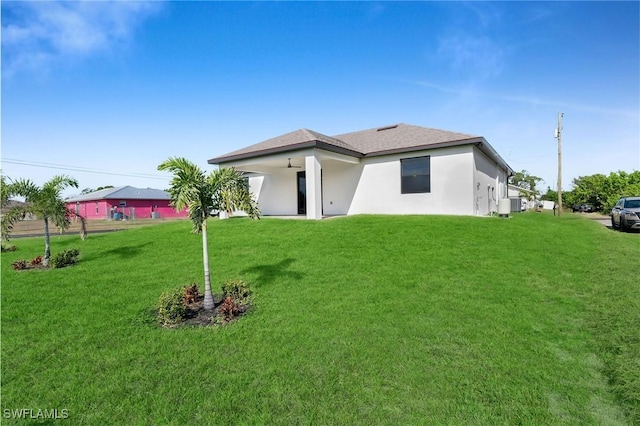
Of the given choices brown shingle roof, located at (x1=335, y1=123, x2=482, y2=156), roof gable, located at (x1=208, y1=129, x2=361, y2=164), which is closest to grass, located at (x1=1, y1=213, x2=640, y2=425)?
roof gable, located at (x1=208, y1=129, x2=361, y2=164)

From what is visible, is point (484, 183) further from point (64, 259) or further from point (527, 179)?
point (527, 179)

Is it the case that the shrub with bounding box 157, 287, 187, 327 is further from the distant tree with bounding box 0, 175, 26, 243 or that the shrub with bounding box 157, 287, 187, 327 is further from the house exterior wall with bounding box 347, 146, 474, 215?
the house exterior wall with bounding box 347, 146, 474, 215

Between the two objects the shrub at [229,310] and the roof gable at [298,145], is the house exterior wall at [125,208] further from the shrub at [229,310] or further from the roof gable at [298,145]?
the shrub at [229,310]

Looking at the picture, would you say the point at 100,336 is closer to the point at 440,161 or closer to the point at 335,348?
the point at 335,348

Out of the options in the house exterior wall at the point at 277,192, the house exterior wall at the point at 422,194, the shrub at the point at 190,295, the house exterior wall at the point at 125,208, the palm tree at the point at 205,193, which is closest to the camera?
the palm tree at the point at 205,193

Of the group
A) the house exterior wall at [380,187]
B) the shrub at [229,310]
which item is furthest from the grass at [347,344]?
the house exterior wall at [380,187]

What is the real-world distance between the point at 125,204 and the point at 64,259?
3673 cm

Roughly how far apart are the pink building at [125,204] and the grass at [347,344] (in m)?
36.3

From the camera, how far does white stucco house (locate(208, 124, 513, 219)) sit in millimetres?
13375

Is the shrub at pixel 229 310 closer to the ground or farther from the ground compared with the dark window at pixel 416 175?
closer to the ground

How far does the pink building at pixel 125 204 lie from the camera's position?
129 ft

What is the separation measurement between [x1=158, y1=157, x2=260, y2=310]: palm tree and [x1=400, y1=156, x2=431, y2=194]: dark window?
34.9 ft

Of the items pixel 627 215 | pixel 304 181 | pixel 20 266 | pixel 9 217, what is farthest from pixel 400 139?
pixel 20 266

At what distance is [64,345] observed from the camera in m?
3.88
